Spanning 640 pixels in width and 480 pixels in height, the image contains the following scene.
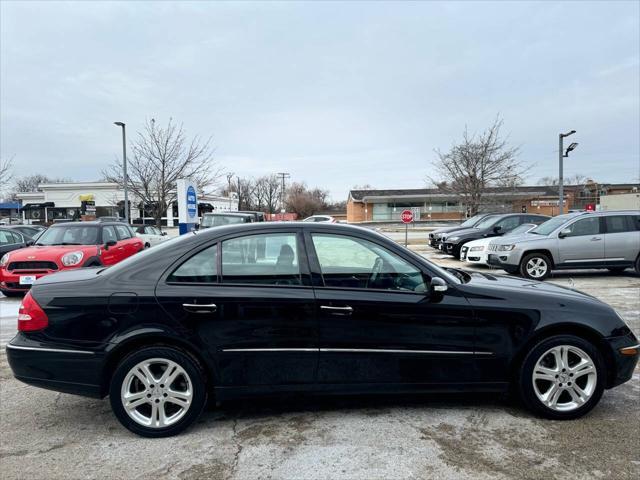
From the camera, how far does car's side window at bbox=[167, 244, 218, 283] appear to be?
3312 mm

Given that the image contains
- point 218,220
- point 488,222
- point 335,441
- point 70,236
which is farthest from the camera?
point 488,222

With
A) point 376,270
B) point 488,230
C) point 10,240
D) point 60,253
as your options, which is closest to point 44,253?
point 60,253

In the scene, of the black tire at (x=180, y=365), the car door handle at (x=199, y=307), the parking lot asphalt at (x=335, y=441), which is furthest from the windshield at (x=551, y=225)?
the black tire at (x=180, y=365)

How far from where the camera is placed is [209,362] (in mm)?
3234

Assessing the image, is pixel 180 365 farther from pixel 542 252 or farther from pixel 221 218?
pixel 221 218

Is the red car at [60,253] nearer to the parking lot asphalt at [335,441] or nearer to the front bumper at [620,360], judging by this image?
the parking lot asphalt at [335,441]

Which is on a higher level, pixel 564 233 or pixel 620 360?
pixel 564 233

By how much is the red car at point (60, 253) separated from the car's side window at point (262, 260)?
6756 millimetres

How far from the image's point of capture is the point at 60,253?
8.70 metres

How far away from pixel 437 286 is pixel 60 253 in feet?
26.7

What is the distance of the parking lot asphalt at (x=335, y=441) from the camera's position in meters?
2.77

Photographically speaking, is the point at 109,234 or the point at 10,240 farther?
the point at 10,240

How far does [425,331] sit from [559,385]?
A: 117cm

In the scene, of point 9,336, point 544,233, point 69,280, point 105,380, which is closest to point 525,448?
point 105,380
